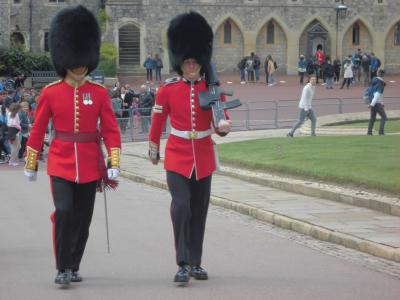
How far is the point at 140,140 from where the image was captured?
109ft

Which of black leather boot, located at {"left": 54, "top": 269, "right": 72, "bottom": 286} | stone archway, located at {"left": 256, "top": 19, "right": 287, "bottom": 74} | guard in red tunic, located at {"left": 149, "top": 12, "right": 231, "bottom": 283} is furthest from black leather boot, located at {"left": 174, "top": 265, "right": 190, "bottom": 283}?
stone archway, located at {"left": 256, "top": 19, "right": 287, "bottom": 74}

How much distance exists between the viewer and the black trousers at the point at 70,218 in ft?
31.4

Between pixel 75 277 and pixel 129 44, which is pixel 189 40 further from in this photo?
pixel 129 44

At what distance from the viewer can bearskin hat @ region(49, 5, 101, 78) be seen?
32.8ft

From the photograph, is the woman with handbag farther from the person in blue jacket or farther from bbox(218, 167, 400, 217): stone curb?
the person in blue jacket

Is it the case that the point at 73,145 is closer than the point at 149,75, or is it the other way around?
the point at 73,145

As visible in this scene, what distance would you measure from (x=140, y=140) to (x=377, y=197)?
18.7 metres

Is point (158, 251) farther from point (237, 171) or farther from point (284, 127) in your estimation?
point (284, 127)

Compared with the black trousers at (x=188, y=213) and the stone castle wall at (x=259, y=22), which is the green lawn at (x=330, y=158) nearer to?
the black trousers at (x=188, y=213)

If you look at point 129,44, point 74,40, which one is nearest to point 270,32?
point 129,44

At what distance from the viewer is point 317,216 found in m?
14.0

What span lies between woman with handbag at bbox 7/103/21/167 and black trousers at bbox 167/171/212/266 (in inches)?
696

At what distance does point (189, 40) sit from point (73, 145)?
155cm

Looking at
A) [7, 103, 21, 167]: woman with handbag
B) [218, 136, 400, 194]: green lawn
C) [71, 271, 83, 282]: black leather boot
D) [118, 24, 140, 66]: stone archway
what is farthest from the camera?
[118, 24, 140, 66]: stone archway
